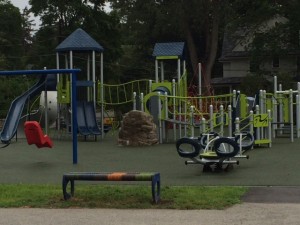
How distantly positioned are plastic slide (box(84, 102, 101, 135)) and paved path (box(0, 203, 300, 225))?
13.1 m

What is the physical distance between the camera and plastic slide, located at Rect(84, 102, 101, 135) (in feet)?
69.9

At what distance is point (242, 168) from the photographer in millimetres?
12117

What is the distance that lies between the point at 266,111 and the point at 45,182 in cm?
916

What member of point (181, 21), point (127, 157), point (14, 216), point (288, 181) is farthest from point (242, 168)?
point (181, 21)

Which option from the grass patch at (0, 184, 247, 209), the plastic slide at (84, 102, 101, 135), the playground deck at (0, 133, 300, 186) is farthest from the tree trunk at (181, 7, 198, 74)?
the grass patch at (0, 184, 247, 209)

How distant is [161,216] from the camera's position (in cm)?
756

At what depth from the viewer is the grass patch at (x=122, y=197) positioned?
825cm

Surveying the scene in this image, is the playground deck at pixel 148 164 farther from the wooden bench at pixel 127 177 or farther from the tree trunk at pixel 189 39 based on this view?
the tree trunk at pixel 189 39

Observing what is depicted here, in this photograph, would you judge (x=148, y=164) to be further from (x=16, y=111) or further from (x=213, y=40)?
(x=213, y=40)

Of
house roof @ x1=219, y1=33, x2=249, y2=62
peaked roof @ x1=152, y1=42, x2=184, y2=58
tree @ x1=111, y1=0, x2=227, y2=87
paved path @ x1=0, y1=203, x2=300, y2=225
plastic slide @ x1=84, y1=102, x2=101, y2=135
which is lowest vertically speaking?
paved path @ x1=0, y1=203, x2=300, y2=225

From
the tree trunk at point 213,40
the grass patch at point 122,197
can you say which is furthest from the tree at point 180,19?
the grass patch at point 122,197

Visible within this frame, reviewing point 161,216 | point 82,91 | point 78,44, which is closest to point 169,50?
point 78,44

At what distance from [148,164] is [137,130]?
5.28 m

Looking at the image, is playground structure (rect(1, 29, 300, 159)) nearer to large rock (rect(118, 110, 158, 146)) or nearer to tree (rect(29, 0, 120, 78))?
large rock (rect(118, 110, 158, 146))
